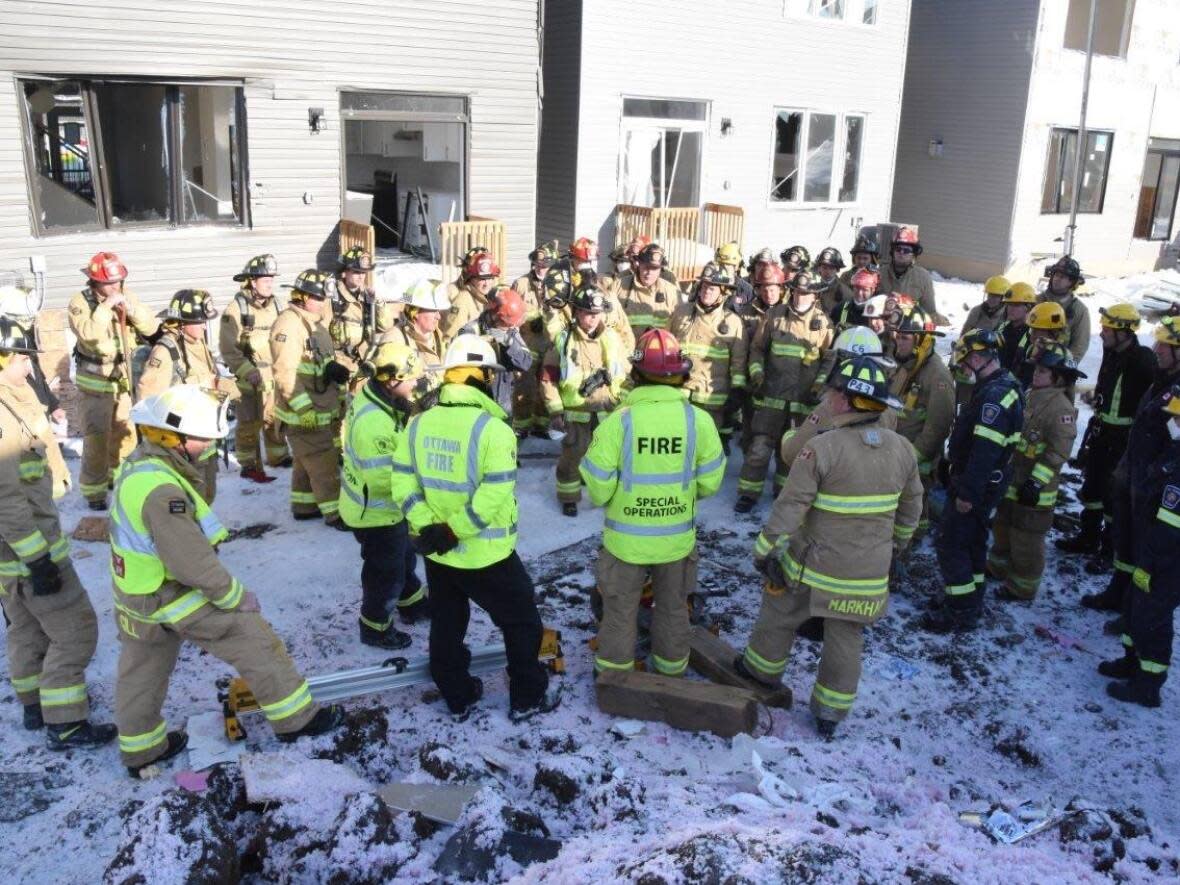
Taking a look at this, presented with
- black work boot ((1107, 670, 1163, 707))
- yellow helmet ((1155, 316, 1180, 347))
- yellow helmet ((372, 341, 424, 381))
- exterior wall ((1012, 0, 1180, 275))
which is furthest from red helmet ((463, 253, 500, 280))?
exterior wall ((1012, 0, 1180, 275))

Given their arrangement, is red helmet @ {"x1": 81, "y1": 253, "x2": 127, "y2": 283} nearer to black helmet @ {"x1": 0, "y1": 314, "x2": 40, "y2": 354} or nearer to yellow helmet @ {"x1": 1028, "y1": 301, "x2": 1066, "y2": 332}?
black helmet @ {"x1": 0, "y1": 314, "x2": 40, "y2": 354}

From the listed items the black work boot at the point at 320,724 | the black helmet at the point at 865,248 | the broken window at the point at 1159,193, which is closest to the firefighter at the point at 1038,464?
the black helmet at the point at 865,248

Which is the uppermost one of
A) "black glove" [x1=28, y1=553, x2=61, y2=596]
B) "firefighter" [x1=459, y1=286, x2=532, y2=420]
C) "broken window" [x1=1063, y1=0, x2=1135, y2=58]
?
"broken window" [x1=1063, y1=0, x2=1135, y2=58]

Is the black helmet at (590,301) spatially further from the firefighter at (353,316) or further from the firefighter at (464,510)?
the firefighter at (464,510)

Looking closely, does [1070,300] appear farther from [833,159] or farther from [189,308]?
[833,159]

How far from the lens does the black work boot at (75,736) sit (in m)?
4.85

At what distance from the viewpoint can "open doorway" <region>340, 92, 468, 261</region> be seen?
1316cm

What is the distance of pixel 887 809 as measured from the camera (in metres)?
4.59

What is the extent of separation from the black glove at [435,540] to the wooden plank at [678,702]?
48.2 inches

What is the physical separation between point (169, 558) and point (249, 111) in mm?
9250

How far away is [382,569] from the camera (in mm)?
5707

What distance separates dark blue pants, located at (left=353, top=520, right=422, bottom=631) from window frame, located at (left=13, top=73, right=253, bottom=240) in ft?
25.2

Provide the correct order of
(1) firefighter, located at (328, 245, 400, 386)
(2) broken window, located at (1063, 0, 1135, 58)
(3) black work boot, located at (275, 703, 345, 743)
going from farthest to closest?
1. (2) broken window, located at (1063, 0, 1135, 58)
2. (1) firefighter, located at (328, 245, 400, 386)
3. (3) black work boot, located at (275, 703, 345, 743)

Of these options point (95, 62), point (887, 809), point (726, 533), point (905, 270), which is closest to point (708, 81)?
point (905, 270)
